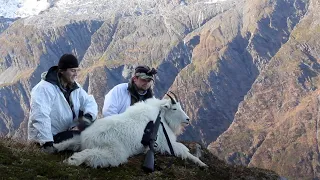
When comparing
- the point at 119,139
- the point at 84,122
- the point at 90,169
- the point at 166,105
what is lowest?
the point at 90,169

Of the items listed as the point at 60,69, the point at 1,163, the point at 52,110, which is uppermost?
the point at 60,69

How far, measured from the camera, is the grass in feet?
30.7

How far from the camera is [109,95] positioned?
15.5m

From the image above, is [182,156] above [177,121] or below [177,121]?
below

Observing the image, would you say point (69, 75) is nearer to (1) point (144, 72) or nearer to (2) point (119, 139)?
(2) point (119, 139)

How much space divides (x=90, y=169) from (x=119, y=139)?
1.53 meters

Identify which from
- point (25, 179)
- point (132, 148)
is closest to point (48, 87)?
point (132, 148)

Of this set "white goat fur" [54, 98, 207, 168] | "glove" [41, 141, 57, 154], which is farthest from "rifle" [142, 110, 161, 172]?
"glove" [41, 141, 57, 154]

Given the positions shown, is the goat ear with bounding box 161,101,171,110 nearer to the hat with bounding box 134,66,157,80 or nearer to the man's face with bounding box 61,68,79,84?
the hat with bounding box 134,66,157,80

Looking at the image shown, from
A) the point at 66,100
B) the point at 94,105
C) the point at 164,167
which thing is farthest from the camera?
the point at 94,105

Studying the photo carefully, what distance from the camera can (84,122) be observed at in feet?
41.4

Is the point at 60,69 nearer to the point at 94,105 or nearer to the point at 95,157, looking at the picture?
the point at 94,105

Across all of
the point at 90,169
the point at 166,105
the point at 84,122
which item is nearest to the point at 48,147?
the point at 84,122

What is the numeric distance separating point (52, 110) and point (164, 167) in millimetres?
3725
